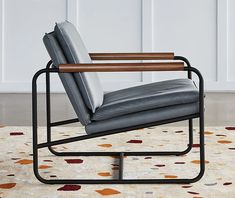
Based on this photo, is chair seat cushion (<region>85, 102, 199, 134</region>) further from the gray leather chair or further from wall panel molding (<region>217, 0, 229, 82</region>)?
wall panel molding (<region>217, 0, 229, 82</region>)

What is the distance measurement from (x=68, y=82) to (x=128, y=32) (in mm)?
3692

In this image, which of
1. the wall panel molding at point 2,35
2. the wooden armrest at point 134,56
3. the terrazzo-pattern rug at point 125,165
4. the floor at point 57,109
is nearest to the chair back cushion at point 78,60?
the terrazzo-pattern rug at point 125,165

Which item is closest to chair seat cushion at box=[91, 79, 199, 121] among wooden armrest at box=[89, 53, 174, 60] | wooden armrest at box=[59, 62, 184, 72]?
wooden armrest at box=[59, 62, 184, 72]

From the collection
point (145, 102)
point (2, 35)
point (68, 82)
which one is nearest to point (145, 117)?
point (145, 102)

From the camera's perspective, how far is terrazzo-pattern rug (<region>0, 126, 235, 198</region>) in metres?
2.61

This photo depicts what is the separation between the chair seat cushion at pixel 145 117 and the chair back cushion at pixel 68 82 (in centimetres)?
7

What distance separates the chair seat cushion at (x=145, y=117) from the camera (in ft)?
9.01

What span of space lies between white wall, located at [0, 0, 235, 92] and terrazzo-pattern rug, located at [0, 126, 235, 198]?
229 centimetres

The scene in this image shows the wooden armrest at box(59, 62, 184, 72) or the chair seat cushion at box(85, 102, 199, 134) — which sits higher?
the wooden armrest at box(59, 62, 184, 72)

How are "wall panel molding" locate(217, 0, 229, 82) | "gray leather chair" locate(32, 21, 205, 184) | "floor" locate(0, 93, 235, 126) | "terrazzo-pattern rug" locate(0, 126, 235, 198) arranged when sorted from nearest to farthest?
"terrazzo-pattern rug" locate(0, 126, 235, 198) < "gray leather chair" locate(32, 21, 205, 184) < "floor" locate(0, 93, 235, 126) < "wall panel molding" locate(217, 0, 229, 82)

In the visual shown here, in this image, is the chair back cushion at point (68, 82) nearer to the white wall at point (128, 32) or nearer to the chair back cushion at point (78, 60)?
the chair back cushion at point (78, 60)

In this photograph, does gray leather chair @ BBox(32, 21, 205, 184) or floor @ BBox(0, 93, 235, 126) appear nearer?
gray leather chair @ BBox(32, 21, 205, 184)

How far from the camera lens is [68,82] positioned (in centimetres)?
273

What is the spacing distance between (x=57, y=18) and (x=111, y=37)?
604mm
